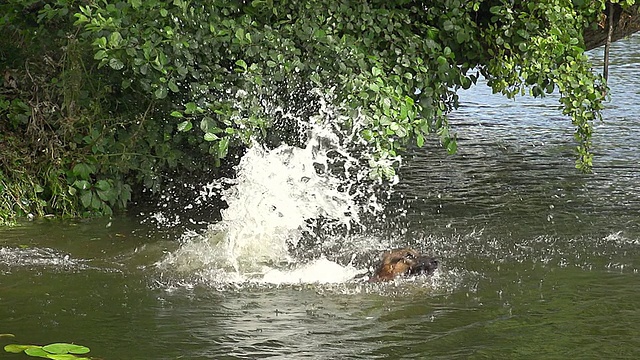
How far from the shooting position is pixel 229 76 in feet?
25.3

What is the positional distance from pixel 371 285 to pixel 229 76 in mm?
2004

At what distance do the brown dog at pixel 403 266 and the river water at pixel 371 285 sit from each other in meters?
0.09

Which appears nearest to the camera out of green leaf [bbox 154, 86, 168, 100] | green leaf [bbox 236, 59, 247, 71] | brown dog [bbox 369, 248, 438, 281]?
brown dog [bbox 369, 248, 438, 281]

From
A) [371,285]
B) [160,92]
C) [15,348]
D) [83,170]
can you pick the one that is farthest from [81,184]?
[15,348]

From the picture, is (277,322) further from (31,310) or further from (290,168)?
(290,168)

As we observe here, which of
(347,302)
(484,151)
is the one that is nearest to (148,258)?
(347,302)

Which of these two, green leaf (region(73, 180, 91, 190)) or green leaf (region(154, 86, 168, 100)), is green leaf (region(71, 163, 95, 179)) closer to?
green leaf (region(73, 180, 91, 190))

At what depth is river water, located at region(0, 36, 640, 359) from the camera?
5.67m

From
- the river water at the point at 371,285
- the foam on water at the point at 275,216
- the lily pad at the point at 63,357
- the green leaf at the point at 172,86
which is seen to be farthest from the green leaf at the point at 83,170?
the lily pad at the point at 63,357

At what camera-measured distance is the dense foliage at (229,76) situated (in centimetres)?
748

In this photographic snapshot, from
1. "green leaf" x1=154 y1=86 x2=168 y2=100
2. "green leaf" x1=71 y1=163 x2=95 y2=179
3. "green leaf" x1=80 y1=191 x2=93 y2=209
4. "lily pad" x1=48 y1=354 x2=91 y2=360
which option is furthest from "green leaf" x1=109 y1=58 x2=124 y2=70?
"lily pad" x1=48 y1=354 x2=91 y2=360

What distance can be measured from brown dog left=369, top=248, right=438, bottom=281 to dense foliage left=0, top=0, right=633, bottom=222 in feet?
2.71

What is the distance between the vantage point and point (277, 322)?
19.6 feet

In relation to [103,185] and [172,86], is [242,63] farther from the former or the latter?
[103,185]
